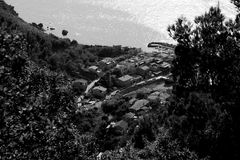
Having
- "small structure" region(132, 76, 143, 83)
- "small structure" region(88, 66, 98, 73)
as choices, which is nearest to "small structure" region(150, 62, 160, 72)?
"small structure" region(132, 76, 143, 83)

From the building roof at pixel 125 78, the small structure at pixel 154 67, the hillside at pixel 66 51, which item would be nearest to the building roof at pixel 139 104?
the building roof at pixel 125 78

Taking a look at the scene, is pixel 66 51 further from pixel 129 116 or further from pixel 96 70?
pixel 129 116

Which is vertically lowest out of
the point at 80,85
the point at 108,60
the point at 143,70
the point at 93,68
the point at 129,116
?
the point at 80,85

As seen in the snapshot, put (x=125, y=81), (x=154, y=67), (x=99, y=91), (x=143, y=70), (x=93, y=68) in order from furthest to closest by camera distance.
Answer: (x=93, y=68) → (x=154, y=67) → (x=143, y=70) → (x=125, y=81) → (x=99, y=91)

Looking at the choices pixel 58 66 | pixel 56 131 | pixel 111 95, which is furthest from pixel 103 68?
pixel 56 131

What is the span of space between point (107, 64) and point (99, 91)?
51.2ft

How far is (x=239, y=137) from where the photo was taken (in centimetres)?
1595

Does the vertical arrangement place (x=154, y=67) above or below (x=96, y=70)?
above

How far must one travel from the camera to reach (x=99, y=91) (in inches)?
1897

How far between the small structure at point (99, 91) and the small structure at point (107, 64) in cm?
1178

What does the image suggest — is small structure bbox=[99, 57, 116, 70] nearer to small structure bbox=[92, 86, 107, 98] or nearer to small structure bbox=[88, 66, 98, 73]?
small structure bbox=[88, 66, 98, 73]

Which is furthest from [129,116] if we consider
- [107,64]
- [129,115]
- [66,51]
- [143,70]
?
[66,51]

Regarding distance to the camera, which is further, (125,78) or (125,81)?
(125,78)

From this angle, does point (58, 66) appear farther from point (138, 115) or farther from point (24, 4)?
point (24, 4)
